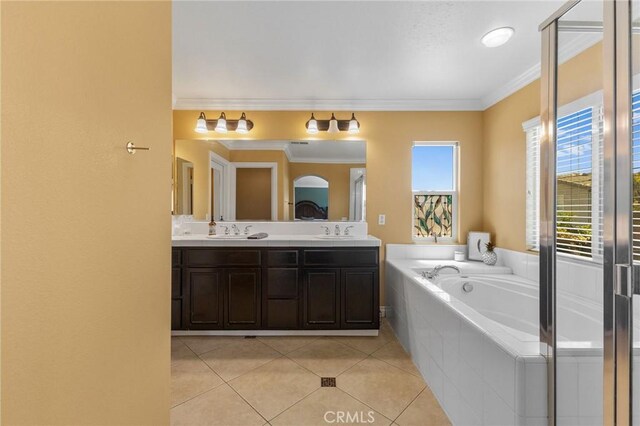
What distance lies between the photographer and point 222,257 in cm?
253

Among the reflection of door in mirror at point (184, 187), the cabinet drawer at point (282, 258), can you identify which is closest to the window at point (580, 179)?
the cabinet drawer at point (282, 258)

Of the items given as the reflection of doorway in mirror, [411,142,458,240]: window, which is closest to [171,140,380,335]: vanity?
the reflection of doorway in mirror

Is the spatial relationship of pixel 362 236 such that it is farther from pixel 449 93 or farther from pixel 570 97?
→ pixel 570 97

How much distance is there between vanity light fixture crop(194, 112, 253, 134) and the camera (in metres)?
2.97

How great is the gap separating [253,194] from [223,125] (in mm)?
790

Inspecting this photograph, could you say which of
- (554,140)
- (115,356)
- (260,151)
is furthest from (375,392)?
(260,151)

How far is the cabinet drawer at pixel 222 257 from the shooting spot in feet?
8.26

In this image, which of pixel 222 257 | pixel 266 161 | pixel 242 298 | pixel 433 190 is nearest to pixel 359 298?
pixel 242 298

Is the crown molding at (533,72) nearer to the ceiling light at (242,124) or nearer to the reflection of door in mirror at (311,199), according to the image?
the reflection of door in mirror at (311,199)

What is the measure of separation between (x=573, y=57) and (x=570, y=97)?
0.17 meters

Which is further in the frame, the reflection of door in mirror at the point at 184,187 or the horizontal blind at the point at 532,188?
the reflection of door in mirror at the point at 184,187

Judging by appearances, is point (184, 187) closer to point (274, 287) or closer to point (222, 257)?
point (222, 257)

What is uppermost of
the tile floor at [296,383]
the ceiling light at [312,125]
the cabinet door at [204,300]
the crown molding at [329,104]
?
the crown molding at [329,104]

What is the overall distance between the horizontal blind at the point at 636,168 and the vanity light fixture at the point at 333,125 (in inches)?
90.9
